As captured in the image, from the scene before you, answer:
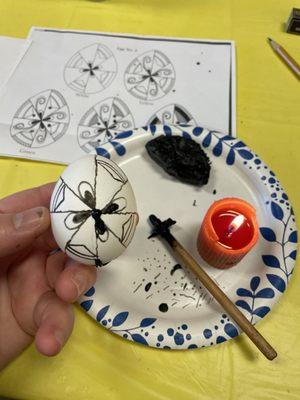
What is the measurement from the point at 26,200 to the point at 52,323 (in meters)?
0.26

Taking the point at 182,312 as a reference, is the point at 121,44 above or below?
above

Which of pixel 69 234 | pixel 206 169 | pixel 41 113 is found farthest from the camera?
pixel 41 113

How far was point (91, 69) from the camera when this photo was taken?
962mm

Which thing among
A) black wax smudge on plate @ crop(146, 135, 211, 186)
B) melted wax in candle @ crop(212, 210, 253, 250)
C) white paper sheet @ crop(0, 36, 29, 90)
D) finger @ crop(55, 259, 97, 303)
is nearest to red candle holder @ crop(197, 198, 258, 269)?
melted wax in candle @ crop(212, 210, 253, 250)

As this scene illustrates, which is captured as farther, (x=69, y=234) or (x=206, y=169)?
(x=206, y=169)

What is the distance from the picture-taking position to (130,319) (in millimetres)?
598

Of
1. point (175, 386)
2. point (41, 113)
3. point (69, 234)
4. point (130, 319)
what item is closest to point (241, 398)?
point (175, 386)

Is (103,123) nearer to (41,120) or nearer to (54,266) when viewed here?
(41,120)

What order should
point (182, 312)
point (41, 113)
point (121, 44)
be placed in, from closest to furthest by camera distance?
point (182, 312) → point (41, 113) → point (121, 44)

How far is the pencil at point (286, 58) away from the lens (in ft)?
2.98

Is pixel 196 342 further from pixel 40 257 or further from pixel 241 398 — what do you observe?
pixel 40 257

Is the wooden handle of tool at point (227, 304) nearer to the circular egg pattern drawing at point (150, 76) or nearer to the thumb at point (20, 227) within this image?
the thumb at point (20, 227)

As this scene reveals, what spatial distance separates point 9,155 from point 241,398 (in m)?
0.68

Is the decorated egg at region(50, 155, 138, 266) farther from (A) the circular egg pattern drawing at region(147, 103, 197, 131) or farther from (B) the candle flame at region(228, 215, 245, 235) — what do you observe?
(A) the circular egg pattern drawing at region(147, 103, 197, 131)
